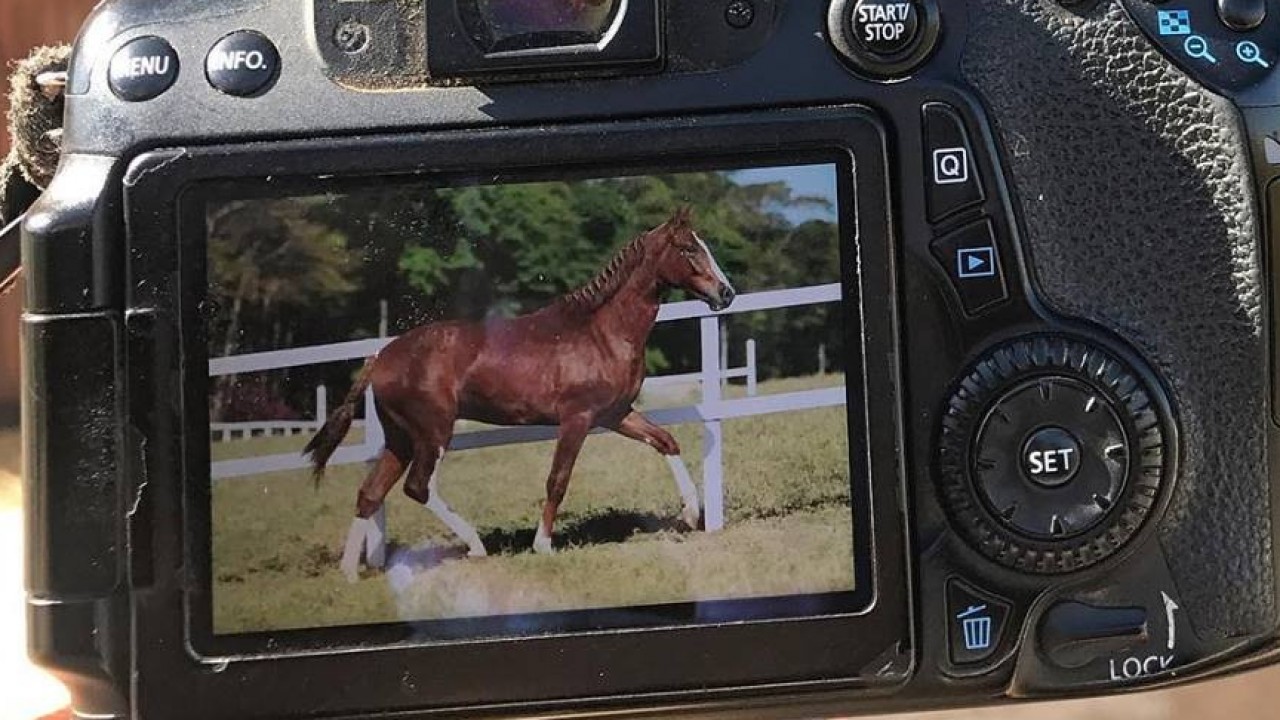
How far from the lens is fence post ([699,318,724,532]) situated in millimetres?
429

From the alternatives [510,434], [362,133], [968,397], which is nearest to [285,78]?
[362,133]

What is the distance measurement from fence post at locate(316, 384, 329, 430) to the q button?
0.34 feet

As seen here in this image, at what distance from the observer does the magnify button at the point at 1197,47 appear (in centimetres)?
43

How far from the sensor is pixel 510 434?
436 millimetres

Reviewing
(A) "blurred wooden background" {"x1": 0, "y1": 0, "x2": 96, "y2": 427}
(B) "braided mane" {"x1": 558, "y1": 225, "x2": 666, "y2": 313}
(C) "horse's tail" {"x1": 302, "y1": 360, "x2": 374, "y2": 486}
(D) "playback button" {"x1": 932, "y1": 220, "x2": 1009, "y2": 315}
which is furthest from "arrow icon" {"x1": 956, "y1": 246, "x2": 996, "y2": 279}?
(A) "blurred wooden background" {"x1": 0, "y1": 0, "x2": 96, "y2": 427}

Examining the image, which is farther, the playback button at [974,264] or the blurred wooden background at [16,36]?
the blurred wooden background at [16,36]

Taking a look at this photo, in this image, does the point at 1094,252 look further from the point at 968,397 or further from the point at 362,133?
the point at 362,133

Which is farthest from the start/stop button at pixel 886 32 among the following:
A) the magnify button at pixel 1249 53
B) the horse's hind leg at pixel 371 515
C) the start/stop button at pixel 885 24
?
the horse's hind leg at pixel 371 515

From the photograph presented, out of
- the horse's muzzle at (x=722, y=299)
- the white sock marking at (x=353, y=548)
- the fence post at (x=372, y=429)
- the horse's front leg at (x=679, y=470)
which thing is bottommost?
the white sock marking at (x=353, y=548)

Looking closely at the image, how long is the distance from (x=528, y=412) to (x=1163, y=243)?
8.7 inches

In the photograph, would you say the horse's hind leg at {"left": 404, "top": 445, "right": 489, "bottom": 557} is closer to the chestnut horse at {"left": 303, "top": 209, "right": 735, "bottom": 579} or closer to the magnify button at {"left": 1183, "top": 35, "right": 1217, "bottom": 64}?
the chestnut horse at {"left": 303, "top": 209, "right": 735, "bottom": 579}

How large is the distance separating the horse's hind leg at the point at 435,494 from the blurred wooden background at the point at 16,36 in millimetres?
408

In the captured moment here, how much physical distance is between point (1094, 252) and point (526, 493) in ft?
0.68

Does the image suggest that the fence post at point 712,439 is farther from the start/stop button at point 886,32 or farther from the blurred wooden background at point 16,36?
the blurred wooden background at point 16,36
